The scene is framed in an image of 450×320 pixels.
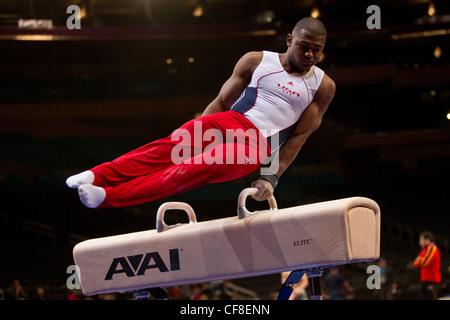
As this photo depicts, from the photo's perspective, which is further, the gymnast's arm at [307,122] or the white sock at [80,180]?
the gymnast's arm at [307,122]

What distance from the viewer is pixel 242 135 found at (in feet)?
10.5

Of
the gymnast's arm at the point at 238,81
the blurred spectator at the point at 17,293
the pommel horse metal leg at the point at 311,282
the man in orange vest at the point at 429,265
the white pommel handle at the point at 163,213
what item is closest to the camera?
the pommel horse metal leg at the point at 311,282

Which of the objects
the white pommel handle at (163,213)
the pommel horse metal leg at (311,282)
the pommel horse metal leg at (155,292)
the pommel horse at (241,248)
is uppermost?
the white pommel handle at (163,213)

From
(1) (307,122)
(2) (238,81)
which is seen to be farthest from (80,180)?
(1) (307,122)

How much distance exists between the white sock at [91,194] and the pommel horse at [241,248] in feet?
1.81

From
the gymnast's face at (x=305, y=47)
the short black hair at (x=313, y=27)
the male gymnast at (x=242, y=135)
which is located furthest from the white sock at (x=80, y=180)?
the short black hair at (x=313, y=27)

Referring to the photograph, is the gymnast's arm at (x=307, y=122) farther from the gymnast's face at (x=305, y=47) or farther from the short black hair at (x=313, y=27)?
the short black hair at (x=313, y=27)

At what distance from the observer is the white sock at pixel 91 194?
2779 mm

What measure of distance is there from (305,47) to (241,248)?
1.25m

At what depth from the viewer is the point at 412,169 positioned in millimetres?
16719

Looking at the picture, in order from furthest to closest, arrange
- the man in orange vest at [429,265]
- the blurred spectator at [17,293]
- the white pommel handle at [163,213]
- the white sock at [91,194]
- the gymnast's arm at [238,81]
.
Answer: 1. the blurred spectator at [17,293]
2. the man in orange vest at [429,265]
3. the gymnast's arm at [238,81]
4. the white pommel handle at [163,213]
5. the white sock at [91,194]

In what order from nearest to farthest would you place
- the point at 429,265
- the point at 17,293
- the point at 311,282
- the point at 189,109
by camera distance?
the point at 311,282 < the point at 429,265 < the point at 17,293 < the point at 189,109

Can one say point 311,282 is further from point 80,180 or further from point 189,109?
point 189,109

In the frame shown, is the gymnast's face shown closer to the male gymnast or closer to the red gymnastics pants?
the male gymnast
